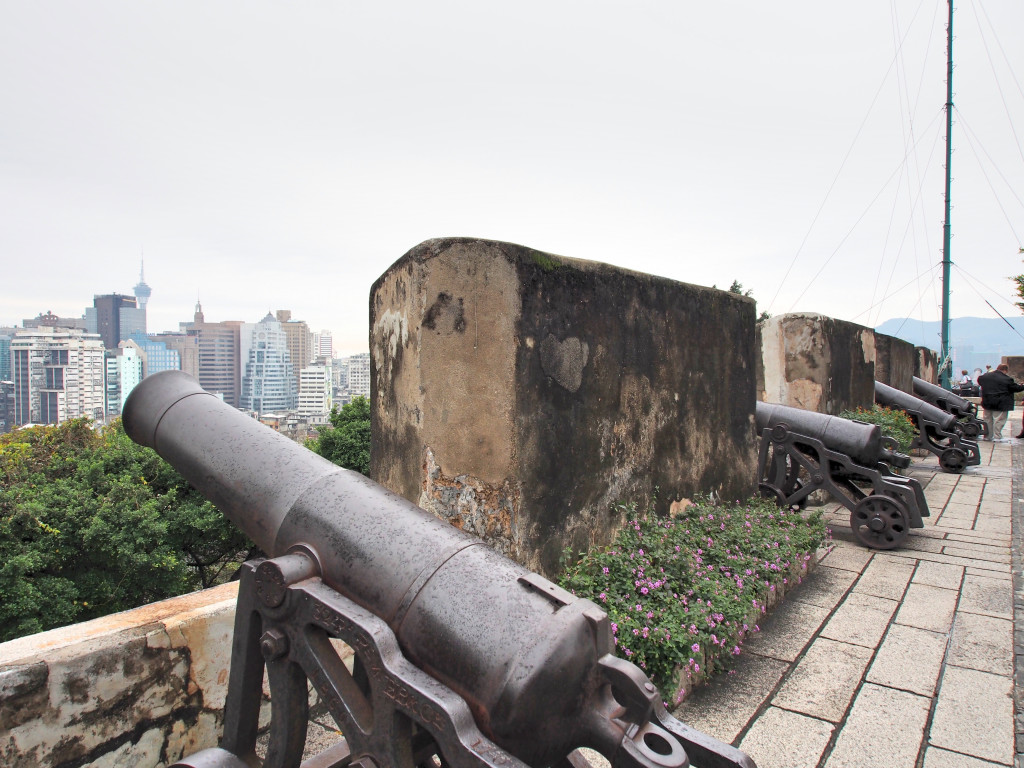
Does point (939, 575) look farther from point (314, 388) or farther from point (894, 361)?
point (314, 388)

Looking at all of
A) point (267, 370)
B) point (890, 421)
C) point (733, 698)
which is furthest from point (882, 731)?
point (267, 370)

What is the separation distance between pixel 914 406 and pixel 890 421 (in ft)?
3.66

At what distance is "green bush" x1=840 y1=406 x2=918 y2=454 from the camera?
26.3 feet

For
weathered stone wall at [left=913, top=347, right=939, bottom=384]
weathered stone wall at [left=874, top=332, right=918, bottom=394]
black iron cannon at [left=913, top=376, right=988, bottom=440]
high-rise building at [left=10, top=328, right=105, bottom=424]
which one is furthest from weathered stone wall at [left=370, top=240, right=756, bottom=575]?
high-rise building at [left=10, top=328, right=105, bottom=424]

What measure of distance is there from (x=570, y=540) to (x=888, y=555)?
2.88 meters

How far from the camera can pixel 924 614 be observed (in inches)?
139

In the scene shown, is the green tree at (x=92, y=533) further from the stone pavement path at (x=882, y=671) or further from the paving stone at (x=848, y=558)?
the paving stone at (x=848, y=558)

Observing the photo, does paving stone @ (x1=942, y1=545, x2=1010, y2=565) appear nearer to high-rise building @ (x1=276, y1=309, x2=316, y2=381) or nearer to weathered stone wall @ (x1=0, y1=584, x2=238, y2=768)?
weathered stone wall @ (x1=0, y1=584, x2=238, y2=768)

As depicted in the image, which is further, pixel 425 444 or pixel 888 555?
pixel 888 555

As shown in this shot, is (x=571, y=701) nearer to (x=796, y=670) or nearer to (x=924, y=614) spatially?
(x=796, y=670)

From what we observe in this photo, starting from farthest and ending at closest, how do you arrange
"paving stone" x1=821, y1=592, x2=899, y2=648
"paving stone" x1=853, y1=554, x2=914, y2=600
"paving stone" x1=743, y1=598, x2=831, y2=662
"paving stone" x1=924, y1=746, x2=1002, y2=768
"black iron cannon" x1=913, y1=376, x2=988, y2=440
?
"black iron cannon" x1=913, y1=376, x2=988, y2=440, "paving stone" x1=853, y1=554, x2=914, y2=600, "paving stone" x1=821, y1=592, x2=899, y2=648, "paving stone" x1=743, y1=598, x2=831, y2=662, "paving stone" x1=924, y1=746, x2=1002, y2=768

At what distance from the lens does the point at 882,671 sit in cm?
284

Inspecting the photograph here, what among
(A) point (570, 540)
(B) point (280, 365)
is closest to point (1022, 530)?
(A) point (570, 540)

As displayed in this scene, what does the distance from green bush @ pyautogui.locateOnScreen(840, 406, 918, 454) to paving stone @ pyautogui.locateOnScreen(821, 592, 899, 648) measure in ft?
14.6
